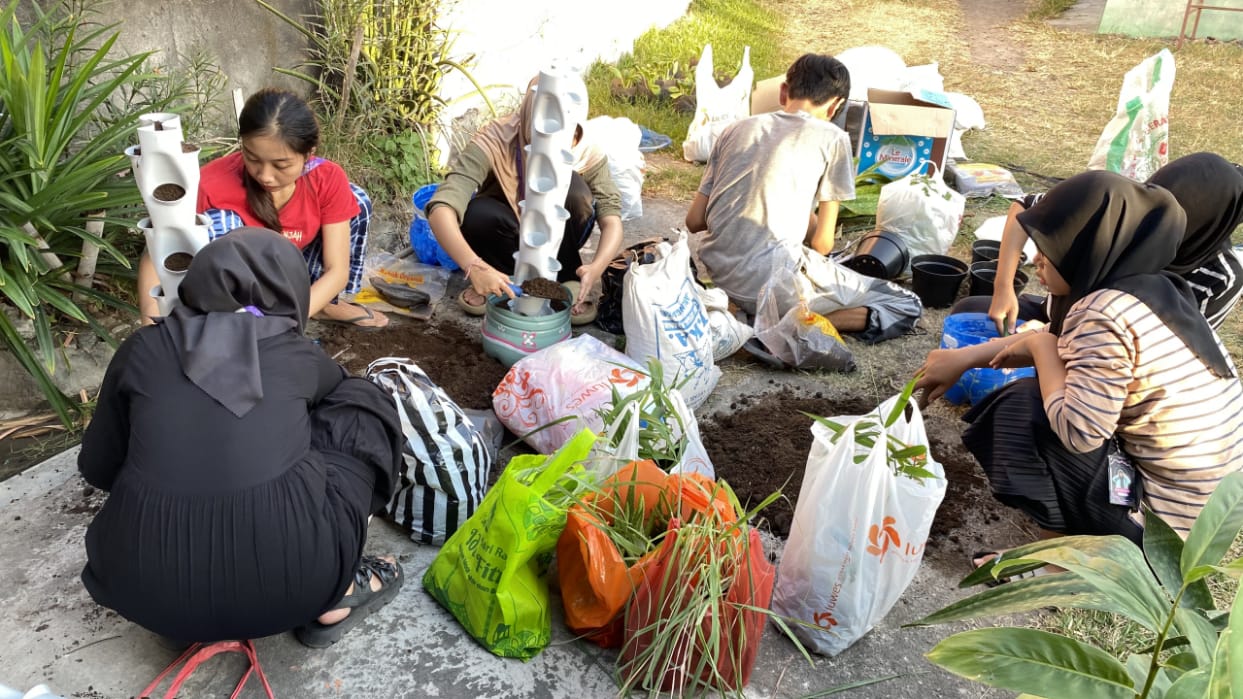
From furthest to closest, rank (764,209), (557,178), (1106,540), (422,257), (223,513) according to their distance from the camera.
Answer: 1. (422,257)
2. (764,209)
3. (557,178)
4. (223,513)
5. (1106,540)

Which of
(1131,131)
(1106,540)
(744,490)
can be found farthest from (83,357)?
(1131,131)

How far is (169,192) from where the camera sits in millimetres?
2363

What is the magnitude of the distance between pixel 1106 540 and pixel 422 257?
10.9 ft

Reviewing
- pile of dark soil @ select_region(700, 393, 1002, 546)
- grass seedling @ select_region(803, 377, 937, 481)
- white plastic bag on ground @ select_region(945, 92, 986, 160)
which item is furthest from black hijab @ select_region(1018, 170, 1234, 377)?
white plastic bag on ground @ select_region(945, 92, 986, 160)

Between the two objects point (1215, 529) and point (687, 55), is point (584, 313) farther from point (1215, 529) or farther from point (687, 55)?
point (687, 55)

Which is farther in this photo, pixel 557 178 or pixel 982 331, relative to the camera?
pixel 982 331

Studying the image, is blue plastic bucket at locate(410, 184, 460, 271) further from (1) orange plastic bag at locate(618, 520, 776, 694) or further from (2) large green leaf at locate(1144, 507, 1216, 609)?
(2) large green leaf at locate(1144, 507, 1216, 609)

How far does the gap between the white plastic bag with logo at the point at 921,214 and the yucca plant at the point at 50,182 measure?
3255mm

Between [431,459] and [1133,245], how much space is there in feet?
6.28

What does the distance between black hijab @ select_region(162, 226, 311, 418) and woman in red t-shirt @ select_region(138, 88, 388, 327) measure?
938 millimetres

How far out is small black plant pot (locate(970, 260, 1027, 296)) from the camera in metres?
4.17

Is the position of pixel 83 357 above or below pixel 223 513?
below

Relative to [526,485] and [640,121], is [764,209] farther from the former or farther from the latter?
[640,121]

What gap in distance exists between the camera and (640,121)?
6457mm
